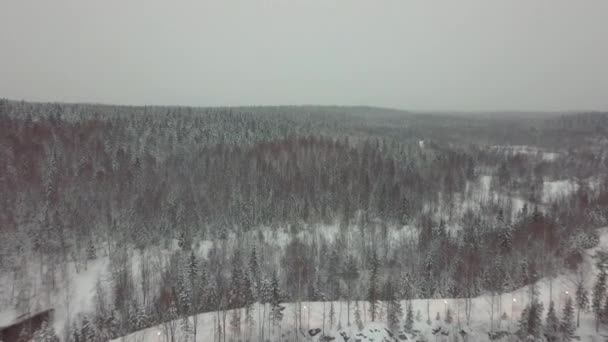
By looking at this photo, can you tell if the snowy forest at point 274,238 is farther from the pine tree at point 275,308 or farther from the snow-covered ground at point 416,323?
the pine tree at point 275,308

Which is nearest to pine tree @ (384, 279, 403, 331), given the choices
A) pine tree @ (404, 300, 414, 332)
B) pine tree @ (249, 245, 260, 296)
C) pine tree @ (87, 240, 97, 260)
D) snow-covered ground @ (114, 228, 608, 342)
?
snow-covered ground @ (114, 228, 608, 342)

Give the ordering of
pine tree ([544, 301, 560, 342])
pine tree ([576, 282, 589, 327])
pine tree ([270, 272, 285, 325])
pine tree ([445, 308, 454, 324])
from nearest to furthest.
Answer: pine tree ([270, 272, 285, 325])
pine tree ([544, 301, 560, 342])
pine tree ([445, 308, 454, 324])
pine tree ([576, 282, 589, 327])

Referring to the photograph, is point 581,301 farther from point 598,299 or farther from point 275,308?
point 275,308

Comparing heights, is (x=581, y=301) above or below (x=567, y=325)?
above

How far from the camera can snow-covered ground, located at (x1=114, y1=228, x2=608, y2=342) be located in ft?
120

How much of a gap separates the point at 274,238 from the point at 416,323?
3290 cm

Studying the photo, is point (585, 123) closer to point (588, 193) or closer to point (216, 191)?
point (588, 193)

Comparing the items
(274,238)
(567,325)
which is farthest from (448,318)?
(274,238)

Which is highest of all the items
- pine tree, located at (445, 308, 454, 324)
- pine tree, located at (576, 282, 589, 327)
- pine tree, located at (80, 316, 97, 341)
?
pine tree, located at (576, 282, 589, 327)

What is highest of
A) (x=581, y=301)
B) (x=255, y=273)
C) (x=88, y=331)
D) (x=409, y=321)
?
(x=581, y=301)

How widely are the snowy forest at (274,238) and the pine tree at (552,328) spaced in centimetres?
19

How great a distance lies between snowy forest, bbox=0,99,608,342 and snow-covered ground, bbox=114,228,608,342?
0.74 feet

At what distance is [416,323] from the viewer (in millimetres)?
39281

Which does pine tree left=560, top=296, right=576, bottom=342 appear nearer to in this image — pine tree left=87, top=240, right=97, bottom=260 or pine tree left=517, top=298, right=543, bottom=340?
pine tree left=517, top=298, right=543, bottom=340
